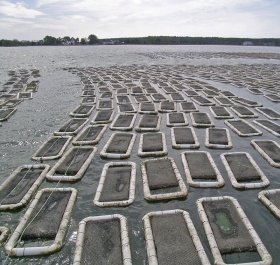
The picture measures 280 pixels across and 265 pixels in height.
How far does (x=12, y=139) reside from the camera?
14539mm

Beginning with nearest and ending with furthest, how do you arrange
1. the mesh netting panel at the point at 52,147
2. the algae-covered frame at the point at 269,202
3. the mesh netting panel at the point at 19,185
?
1. the algae-covered frame at the point at 269,202
2. the mesh netting panel at the point at 19,185
3. the mesh netting panel at the point at 52,147

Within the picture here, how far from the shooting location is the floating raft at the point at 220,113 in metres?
18.3

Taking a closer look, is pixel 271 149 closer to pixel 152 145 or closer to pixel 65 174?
pixel 152 145

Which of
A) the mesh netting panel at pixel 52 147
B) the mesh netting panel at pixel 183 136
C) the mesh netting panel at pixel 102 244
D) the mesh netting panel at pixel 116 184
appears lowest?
the mesh netting panel at pixel 102 244

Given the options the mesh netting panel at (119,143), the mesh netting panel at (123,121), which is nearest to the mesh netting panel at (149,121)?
the mesh netting panel at (123,121)

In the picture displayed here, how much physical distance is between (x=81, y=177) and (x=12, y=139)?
22.5 ft

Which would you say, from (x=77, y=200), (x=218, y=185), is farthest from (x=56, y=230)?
(x=218, y=185)

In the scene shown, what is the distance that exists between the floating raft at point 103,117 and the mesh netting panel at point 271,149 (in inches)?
405

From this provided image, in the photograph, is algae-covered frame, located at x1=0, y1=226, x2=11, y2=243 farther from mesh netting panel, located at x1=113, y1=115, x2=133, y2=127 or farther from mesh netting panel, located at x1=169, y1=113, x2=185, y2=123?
mesh netting panel, located at x1=169, y1=113, x2=185, y2=123

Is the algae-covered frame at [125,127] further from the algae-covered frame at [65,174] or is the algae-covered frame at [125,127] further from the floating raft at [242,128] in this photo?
the floating raft at [242,128]

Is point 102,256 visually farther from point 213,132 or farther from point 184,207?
point 213,132

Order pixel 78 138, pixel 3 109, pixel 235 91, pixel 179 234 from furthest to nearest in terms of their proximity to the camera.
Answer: pixel 235 91, pixel 3 109, pixel 78 138, pixel 179 234

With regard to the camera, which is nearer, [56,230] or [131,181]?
[56,230]

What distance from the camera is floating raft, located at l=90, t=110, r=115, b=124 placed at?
56.6 ft
